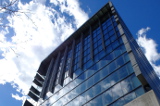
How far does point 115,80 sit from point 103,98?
241 centimetres

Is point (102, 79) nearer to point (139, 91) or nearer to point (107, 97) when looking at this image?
point (107, 97)

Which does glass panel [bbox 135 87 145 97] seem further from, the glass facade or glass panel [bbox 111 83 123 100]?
glass panel [bbox 111 83 123 100]

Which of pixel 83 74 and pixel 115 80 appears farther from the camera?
pixel 83 74

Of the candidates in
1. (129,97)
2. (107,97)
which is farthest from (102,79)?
(129,97)

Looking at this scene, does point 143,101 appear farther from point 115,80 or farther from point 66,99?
point 66,99

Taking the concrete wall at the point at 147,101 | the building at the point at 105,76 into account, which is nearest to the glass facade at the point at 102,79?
the building at the point at 105,76

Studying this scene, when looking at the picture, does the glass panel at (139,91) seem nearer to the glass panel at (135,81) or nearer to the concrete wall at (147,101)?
the glass panel at (135,81)

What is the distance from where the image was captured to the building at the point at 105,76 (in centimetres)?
1584

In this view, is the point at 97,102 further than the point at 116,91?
Yes

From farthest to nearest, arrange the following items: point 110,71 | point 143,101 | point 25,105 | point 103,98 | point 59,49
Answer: point 59,49 < point 25,105 < point 110,71 < point 103,98 < point 143,101

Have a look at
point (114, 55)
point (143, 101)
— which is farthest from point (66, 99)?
point (143, 101)

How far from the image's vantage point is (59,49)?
42.4 meters

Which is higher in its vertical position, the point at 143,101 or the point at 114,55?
the point at 114,55

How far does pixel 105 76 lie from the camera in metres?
20.4
